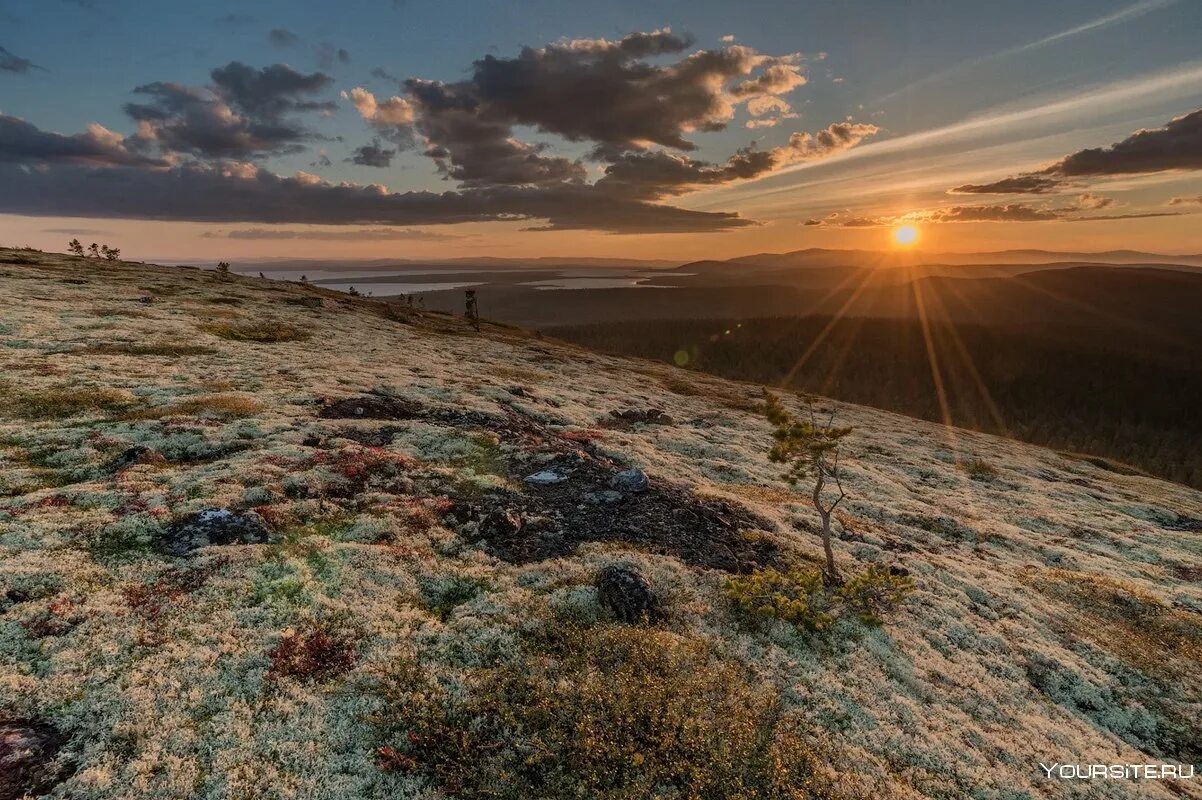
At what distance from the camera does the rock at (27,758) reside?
27.7 feet

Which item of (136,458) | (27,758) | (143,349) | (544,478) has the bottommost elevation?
(544,478)

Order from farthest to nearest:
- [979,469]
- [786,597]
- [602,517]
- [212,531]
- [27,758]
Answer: [979,469] < [602,517] < [786,597] < [212,531] < [27,758]

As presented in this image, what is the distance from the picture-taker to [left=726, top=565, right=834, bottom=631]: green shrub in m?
15.4

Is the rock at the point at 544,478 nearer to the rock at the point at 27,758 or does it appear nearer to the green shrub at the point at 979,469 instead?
the rock at the point at 27,758

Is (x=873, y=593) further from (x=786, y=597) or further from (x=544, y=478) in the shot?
(x=544, y=478)

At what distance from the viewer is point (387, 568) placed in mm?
15844

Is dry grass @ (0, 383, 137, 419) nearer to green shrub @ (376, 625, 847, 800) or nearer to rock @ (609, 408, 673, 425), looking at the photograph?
green shrub @ (376, 625, 847, 800)

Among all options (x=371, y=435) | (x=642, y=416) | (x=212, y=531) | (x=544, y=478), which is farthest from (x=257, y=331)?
(x=212, y=531)

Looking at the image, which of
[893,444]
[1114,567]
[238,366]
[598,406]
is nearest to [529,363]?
[598,406]

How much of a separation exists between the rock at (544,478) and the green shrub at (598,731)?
10.3m

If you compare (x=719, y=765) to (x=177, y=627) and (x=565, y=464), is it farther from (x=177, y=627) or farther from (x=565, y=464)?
(x=565, y=464)

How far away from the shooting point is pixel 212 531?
1611cm

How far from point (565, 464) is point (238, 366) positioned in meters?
29.1

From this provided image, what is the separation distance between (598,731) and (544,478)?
13.3m
